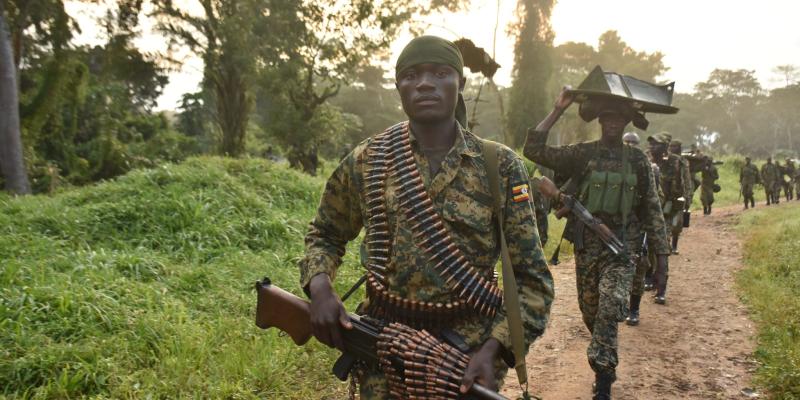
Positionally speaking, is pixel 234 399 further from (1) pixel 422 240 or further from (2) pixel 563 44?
(2) pixel 563 44

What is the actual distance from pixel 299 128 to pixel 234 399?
56.7ft

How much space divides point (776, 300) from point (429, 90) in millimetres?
6318

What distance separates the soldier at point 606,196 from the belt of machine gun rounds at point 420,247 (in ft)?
7.78

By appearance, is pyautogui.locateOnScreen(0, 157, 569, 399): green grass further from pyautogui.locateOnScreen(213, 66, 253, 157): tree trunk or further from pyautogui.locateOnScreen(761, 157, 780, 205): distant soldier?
pyautogui.locateOnScreen(761, 157, 780, 205): distant soldier

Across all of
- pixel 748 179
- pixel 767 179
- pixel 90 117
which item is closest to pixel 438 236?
pixel 748 179

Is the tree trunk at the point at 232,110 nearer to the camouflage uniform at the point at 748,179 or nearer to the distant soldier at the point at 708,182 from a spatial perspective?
the distant soldier at the point at 708,182

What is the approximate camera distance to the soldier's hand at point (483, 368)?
1.83m

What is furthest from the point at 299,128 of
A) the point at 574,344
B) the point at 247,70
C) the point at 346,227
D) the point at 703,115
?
the point at 703,115

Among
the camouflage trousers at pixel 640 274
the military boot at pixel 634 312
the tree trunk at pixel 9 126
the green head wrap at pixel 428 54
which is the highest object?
the tree trunk at pixel 9 126

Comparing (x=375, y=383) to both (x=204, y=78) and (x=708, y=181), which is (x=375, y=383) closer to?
(x=708, y=181)

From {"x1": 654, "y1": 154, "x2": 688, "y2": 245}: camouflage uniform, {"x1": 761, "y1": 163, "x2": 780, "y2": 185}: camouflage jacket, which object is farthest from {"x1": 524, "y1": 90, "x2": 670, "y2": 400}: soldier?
{"x1": 761, "y1": 163, "x2": 780, "y2": 185}: camouflage jacket

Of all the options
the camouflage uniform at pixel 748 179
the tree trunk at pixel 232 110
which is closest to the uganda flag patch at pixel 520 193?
the tree trunk at pixel 232 110

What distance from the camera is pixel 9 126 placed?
1188 centimetres

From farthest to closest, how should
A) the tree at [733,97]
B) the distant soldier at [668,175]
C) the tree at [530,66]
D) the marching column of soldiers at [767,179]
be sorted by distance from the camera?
the tree at [733,97], the tree at [530,66], the marching column of soldiers at [767,179], the distant soldier at [668,175]
